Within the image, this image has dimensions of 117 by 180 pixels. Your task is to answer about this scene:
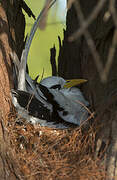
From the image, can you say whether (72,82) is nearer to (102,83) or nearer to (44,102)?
(44,102)

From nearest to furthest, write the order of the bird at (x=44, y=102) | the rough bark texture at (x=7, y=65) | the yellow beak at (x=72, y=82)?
the rough bark texture at (x=7, y=65) → the bird at (x=44, y=102) → the yellow beak at (x=72, y=82)

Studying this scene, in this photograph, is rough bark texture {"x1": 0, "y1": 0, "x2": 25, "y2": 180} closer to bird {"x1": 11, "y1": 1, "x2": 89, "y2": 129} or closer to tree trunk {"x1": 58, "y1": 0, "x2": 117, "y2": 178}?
bird {"x1": 11, "y1": 1, "x2": 89, "y2": 129}

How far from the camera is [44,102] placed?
217 centimetres

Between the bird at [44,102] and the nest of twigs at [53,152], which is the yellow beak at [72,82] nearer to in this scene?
the bird at [44,102]

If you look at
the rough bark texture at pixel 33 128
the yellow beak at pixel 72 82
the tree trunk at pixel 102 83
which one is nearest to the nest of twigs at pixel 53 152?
the rough bark texture at pixel 33 128

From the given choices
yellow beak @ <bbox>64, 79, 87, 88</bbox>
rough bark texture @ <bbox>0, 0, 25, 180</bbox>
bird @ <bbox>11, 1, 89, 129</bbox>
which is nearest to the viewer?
rough bark texture @ <bbox>0, 0, 25, 180</bbox>

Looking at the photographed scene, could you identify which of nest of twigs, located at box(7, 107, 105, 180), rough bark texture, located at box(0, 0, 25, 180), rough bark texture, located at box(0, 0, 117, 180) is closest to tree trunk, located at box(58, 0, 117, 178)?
rough bark texture, located at box(0, 0, 117, 180)

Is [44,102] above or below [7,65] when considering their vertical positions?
below

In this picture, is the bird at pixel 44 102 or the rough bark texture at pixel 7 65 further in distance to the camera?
the bird at pixel 44 102

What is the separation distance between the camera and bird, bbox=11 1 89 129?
77.0 inches

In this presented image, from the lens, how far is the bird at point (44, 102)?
196cm

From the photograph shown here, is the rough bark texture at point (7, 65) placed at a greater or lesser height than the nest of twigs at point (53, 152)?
greater

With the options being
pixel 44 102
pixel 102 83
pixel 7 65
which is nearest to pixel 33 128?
pixel 44 102

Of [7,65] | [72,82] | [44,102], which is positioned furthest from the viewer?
[72,82]
